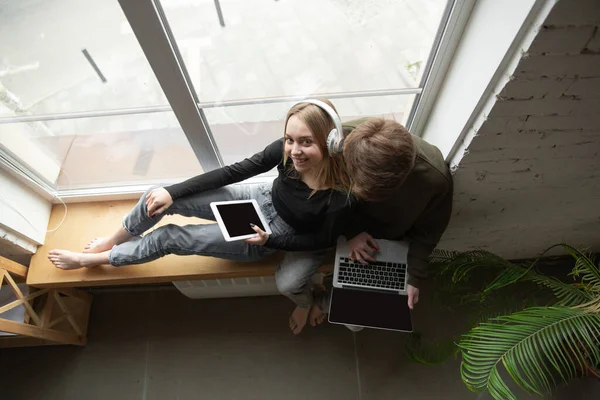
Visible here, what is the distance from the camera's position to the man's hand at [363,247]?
148 centimetres

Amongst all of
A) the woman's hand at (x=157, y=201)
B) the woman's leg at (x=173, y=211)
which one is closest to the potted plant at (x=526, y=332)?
the woman's leg at (x=173, y=211)

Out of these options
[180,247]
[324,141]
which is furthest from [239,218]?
[324,141]

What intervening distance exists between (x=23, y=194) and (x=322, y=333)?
1385mm

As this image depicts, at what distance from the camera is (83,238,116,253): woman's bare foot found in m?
1.65

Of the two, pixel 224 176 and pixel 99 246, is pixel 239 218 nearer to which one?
pixel 224 176

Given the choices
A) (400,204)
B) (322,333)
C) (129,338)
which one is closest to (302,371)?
(322,333)

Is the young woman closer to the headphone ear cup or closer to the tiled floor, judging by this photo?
the headphone ear cup

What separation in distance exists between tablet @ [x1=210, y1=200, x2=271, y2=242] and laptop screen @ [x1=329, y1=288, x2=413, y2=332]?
0.36m

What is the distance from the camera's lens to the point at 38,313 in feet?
5.64

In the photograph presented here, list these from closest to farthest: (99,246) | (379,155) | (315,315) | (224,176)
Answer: (379,155)
(224,176)
(99,246)
(315,315)

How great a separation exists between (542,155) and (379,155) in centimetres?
58

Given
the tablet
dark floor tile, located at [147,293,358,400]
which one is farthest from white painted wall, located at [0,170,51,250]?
the tablet

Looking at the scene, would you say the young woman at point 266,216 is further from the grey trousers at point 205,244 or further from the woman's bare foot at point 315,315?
the woman's bare foot at point 315,315

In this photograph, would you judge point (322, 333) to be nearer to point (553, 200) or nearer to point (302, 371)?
point (302, 371)
